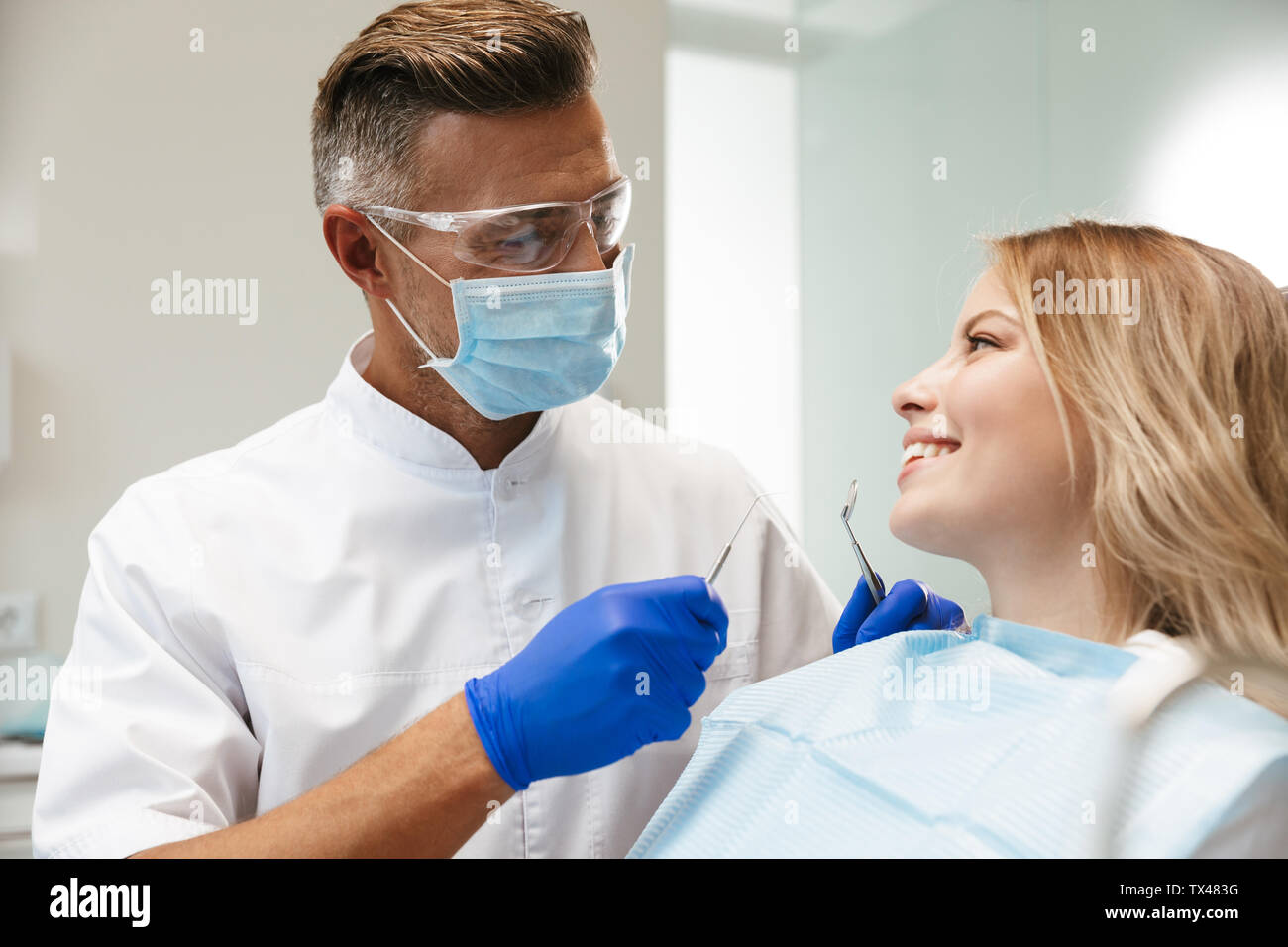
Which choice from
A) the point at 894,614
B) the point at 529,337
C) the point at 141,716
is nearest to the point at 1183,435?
the point at 894,614

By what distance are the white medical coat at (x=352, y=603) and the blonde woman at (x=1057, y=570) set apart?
0.29 meters

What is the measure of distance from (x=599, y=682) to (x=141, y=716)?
0.58m

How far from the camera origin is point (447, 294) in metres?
1.42

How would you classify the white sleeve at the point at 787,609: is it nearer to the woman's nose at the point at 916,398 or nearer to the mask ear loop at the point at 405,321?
the woman's nose at the point at 916,398

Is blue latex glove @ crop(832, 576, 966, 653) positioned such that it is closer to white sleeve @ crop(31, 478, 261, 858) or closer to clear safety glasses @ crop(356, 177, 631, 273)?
clear safety glasses @ crop(356, 177, 631, 273)

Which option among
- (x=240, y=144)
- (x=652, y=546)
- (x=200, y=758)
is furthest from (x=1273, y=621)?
(x=240, y=144)

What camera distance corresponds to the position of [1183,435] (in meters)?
1.14

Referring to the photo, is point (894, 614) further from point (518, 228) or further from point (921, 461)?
point (518, 228)

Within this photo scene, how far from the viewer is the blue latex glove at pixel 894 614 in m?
1.37

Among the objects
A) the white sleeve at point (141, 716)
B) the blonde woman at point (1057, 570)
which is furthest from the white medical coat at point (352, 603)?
the blonde woman at point (1057, 570)

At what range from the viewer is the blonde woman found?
103 cm

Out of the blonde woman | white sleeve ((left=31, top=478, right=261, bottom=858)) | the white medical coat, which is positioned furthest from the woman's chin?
white sleeve ((left=31, top=478, right=261, bottom=858))

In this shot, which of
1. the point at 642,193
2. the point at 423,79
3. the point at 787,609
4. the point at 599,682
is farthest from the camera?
the point at 642,193
